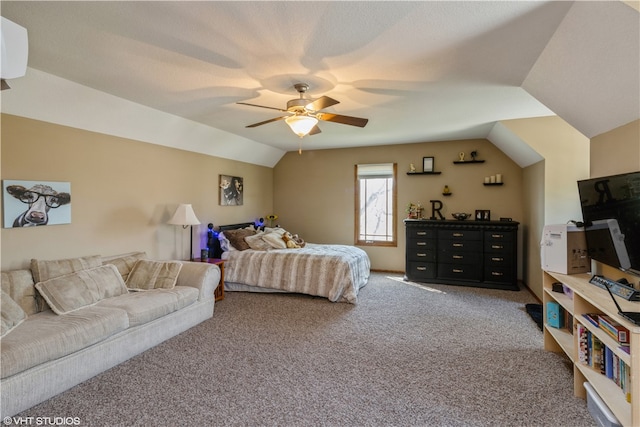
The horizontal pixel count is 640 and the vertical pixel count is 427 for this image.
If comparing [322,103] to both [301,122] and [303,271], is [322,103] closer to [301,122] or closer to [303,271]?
[301,122]

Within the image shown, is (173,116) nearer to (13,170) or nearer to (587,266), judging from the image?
(13,170)

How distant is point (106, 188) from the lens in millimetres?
3682

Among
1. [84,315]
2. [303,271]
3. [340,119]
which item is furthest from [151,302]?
[340,119]

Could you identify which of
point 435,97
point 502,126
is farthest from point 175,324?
point 502,126

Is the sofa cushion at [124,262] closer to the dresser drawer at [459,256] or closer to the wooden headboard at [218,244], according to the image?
the wooden headboard at [218,244]

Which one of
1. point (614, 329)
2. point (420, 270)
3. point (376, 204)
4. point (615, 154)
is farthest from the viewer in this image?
point (376, 204)

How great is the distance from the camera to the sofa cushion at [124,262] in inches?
140

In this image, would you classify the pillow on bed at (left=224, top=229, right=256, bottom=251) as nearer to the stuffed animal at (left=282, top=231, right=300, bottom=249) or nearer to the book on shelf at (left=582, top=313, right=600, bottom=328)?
the stuffed animal at (left=282, top=231, right=300, bottom=249)

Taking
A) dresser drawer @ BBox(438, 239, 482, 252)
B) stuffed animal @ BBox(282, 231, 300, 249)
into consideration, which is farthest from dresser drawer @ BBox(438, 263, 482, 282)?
stuffed animal @ BBox(282, 231, 300, 249)

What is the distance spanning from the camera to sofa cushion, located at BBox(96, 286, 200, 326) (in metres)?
2.87

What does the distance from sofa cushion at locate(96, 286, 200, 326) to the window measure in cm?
387

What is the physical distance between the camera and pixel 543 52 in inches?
92.7

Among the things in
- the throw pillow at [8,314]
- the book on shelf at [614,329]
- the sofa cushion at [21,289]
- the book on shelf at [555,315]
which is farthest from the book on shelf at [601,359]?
the sofa cushion at [21,289]

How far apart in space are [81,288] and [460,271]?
16.8 feet
